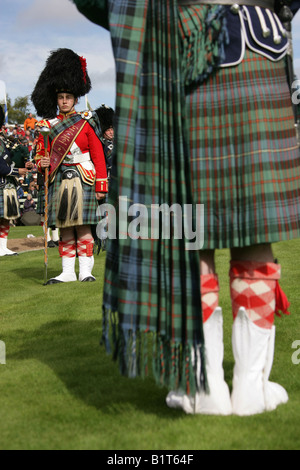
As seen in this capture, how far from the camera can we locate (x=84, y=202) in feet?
21.9

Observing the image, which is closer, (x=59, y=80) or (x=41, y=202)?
(x=59, y=80)

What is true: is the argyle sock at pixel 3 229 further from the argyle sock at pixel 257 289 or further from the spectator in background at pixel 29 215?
the spectator in background at pixel 29 215

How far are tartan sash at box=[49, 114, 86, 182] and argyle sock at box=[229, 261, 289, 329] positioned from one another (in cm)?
434

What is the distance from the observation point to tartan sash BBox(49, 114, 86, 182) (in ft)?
21.5

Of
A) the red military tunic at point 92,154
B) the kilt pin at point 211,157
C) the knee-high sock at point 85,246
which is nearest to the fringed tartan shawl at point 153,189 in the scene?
the kilt pin at point 211,157

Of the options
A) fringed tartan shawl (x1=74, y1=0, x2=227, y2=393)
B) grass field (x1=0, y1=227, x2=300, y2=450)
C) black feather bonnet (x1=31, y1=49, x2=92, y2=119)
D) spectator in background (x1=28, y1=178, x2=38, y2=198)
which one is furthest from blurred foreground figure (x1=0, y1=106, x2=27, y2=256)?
spectator in background (x1=28, y1=178, x2=38, y2=198)

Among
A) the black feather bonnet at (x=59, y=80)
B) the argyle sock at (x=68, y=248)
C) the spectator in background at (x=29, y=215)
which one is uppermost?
the black feather bonnet at (x=59, y=80)

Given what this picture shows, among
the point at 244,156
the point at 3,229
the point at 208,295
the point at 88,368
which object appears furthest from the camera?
the point at 3,229

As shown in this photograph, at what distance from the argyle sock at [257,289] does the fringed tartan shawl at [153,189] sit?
→ 216mm

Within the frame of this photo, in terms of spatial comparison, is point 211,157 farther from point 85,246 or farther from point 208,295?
point 85,246

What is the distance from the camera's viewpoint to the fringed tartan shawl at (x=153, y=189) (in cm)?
231

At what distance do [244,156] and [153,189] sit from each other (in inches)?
13.3

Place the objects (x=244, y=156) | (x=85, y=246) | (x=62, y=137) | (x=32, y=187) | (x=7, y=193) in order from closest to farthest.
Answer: (x=244, y=156) → (x=62, y=137) → (x=85, y=246) → (x=7, y=193) → (x=32, y=187)

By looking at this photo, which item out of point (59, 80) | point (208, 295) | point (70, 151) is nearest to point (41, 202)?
point (70, 151)
